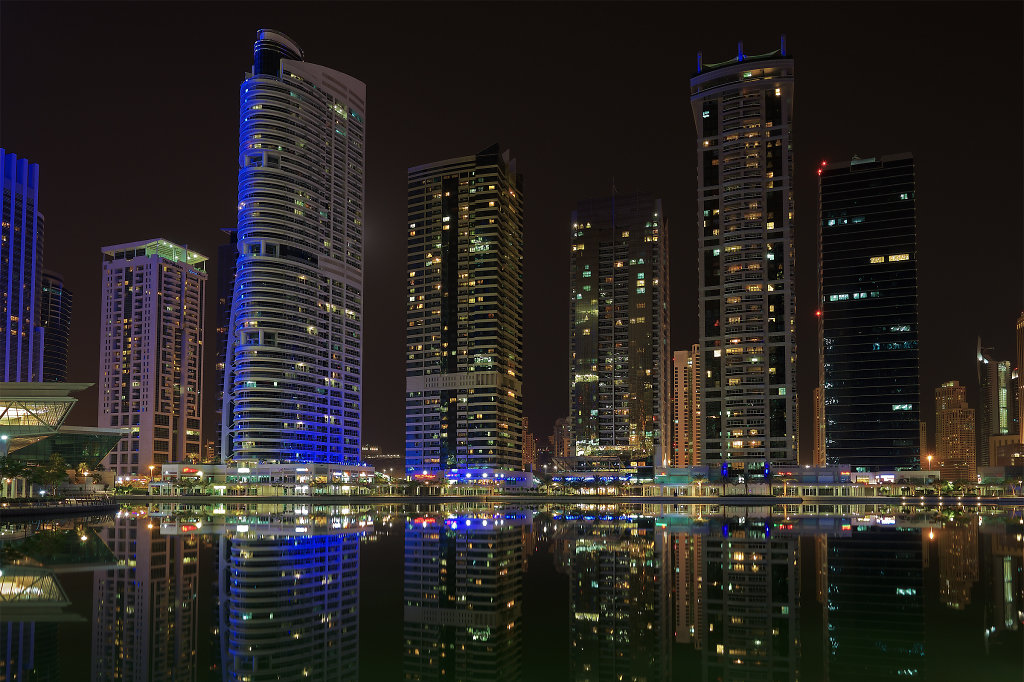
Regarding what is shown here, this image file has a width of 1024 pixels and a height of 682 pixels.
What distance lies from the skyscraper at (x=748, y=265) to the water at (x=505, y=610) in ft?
424

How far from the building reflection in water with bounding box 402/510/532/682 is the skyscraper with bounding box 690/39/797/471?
135m

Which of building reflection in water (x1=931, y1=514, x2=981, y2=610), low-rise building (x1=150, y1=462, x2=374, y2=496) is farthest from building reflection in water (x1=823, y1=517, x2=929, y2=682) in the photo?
low-rise building (x1=150, y1=462, x2=374, y2=496)

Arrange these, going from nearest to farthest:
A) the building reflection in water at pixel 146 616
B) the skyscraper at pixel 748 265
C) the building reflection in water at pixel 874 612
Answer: the building reflection in water at pixel 146 616
the building reflection in water at pixel 874 612
the skyscraper at pixel 748 265

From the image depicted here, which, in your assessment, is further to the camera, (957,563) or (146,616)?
(957,563)

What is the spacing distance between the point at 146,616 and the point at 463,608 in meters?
9.64

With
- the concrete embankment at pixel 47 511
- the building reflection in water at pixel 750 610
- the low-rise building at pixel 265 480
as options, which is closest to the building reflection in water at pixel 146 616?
the building reflection in water at pixel 750 610

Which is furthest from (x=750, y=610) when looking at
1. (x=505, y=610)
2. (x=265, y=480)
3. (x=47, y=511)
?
(x=265, y=480)

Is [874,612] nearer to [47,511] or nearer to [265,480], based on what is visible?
[47,511]

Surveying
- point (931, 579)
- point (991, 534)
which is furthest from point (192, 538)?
point (991, 534)

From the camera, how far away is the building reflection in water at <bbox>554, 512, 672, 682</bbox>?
2056 centimetres

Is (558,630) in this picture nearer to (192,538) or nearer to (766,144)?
(192,538)

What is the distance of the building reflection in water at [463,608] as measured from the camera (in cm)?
2027

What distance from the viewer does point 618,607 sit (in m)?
28.4

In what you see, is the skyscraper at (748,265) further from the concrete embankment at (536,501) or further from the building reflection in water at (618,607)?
the building reflection in water at (618,607)
